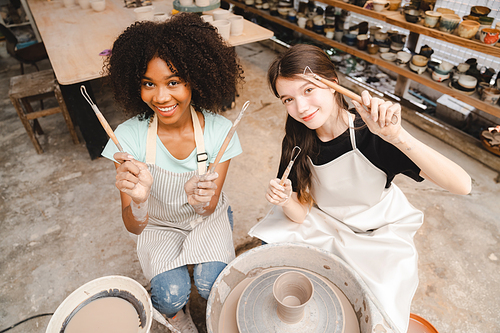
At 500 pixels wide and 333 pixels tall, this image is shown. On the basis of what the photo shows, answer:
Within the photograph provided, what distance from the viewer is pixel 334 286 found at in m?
1.38

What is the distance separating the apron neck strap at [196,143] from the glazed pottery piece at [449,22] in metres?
2.45

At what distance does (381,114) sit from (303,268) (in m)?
0.84

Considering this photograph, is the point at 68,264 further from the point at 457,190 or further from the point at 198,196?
the point at 457,190

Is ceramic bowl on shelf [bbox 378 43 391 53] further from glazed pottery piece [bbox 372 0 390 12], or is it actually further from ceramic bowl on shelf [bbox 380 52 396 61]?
glazed pottery piece [bbox 372 0 390 12]

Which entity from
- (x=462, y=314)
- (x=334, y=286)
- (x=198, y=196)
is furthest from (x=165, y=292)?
(x=462, y=314)

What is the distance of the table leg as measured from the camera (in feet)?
8.64

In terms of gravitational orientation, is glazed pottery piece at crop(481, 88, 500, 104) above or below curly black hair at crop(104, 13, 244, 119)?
below

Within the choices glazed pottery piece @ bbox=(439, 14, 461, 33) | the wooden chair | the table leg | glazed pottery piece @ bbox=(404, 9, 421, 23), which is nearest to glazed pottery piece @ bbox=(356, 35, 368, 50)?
glazed pottery piece @ bbox=(404, 9, 421, 23)

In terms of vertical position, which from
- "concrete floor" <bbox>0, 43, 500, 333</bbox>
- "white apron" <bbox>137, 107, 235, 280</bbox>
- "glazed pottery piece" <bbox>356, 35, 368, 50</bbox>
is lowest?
"concrete floor" <bbox>0, 43, 500, 333</bbox>

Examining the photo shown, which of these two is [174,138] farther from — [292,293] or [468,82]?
[468,82]

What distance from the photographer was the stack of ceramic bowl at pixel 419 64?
10.2 ft

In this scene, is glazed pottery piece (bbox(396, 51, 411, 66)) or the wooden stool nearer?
the wooden stool

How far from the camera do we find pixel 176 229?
1.69 m

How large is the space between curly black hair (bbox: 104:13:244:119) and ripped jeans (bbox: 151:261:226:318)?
0.80m
